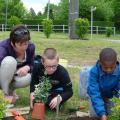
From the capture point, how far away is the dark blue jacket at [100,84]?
405 cm

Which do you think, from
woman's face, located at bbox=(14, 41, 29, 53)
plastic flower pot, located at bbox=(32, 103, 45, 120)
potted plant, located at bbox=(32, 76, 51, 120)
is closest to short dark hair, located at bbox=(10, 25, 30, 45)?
woman's face, located at bbox=(14, 41, 29, 53)

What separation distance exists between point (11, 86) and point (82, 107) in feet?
2.80

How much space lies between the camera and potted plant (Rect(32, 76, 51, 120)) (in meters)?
4.37

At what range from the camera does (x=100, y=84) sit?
423 cm

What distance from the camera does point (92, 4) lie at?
48375mm

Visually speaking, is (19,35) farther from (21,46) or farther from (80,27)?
(80,27)

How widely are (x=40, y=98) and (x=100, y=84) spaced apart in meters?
0.64

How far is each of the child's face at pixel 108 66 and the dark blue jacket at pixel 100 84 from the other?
11 cm

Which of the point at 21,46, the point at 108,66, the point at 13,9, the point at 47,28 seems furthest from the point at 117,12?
the point at 108,66

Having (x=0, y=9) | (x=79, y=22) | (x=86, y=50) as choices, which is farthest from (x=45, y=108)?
(x=0, y=9)

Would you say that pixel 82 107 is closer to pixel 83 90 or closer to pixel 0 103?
pixel 83 90

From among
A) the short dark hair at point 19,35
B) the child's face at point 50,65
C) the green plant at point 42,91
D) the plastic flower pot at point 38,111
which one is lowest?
the plastic flower pot at point 38,111

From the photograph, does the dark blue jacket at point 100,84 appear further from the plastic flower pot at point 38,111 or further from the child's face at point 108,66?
the plastic flower pot at point 38,111

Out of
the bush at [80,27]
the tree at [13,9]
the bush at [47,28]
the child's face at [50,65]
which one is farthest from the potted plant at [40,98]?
the tree at [13,9]
